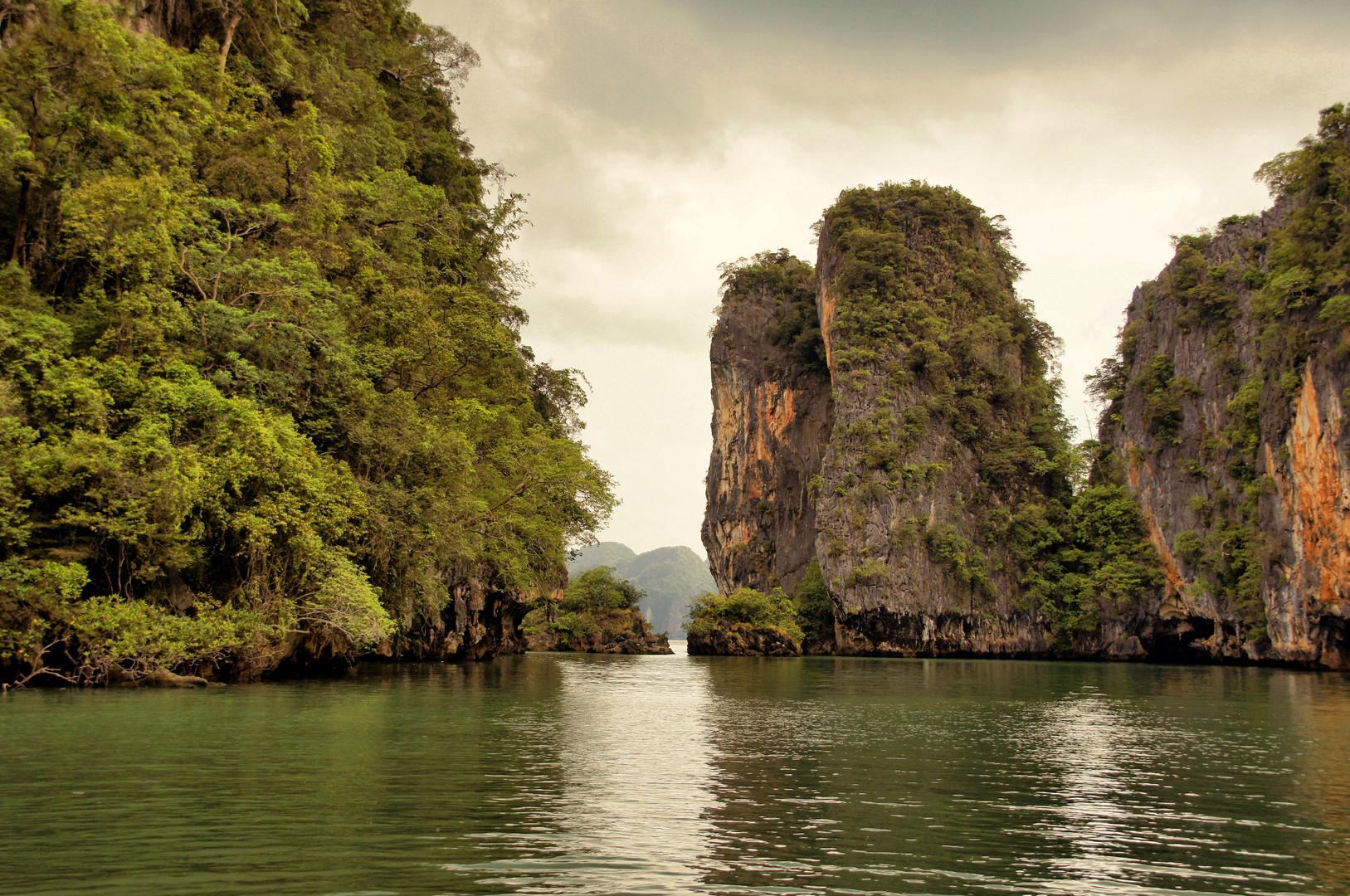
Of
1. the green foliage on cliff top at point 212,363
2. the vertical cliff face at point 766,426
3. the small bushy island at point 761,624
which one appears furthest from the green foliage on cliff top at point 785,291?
the green foliage on cliff top at point 212,363

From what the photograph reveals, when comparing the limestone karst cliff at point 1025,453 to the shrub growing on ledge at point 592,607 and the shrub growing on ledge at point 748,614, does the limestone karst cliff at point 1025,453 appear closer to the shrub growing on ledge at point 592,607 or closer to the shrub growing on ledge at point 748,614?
the shrub growing on ledge at point 748,614

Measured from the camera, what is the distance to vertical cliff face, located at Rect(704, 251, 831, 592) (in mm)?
69750

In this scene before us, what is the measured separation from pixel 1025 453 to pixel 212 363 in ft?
170

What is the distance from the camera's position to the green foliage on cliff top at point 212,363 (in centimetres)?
1390

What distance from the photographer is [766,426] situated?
73.0 meters

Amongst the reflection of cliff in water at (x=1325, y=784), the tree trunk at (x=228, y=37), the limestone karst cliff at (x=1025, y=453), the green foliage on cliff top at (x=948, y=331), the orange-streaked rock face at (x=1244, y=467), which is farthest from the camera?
the green foliage on cliff top at (x=948, y=331)

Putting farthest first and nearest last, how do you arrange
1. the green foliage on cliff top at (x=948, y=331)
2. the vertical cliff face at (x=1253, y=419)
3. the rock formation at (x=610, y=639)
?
1. the rock formation at (x=610, y=639)
2. the green foliage on cliff top at (x=948, y=331)
3. the vertical cliff face at (x=1253, y=419)

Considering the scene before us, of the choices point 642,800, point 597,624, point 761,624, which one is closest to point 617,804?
point 642,800

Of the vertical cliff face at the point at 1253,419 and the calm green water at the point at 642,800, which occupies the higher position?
the vertical cliff face at the point at 1253,419

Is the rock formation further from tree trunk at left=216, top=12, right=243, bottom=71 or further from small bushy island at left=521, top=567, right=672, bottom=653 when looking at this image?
tree trunk at left=216, top=12, right=243, bottom=71

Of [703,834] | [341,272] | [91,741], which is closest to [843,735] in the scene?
[703,834]

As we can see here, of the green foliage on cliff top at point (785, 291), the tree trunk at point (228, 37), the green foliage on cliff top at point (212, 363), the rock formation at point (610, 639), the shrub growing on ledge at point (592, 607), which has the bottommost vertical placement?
the rock formation at point (610, 639)

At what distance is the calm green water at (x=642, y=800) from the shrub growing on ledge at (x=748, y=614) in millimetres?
41504

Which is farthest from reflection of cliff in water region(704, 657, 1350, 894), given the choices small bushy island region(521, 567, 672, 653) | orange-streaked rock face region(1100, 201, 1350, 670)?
small bushy island region(521, 567, 672, 653)
